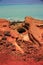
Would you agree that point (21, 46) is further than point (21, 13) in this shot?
No

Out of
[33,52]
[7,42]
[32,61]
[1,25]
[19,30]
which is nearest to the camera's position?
[32,61]

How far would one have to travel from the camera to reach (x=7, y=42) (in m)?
9.34

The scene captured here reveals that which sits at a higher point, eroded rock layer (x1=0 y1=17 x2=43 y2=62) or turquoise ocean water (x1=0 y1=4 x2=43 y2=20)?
eroded rock layer (x1=0 y1=17 x2=43 y2=62)

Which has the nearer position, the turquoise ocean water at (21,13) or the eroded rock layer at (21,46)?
the eroded rock layer at (21,46)

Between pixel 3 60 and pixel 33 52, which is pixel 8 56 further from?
pixel 33 52

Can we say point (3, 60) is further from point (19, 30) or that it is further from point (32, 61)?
point (19, 30)

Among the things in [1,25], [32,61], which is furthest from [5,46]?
[1,25]

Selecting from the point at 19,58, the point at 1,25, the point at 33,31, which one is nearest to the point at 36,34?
the point at 33,31

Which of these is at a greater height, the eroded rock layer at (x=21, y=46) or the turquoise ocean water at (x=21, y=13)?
the eroded rock layer at (x=21, y=46)

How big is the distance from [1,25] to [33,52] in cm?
491

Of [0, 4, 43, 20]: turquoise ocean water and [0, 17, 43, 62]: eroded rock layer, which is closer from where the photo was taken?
[0, 17, 43, 62]: eroded rock layer

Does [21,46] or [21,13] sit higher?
[21,46]

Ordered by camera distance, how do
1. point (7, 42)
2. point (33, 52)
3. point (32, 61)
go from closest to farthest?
point (32, 61)
point (33, 52)
point (7, 42)

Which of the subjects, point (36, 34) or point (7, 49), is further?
point (36, 34)
